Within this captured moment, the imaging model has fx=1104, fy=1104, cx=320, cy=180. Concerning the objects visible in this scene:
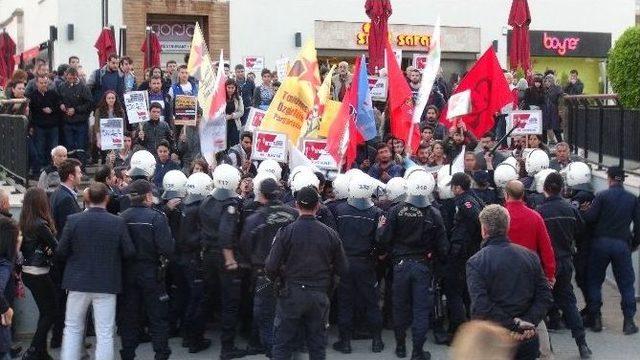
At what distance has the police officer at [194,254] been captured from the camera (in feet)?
37.6

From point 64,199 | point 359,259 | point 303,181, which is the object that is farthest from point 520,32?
point 64,199

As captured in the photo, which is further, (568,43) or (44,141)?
(568,43)

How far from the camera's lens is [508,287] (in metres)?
8.10

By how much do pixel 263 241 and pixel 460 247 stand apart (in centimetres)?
219

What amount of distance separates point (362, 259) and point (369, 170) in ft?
8.86

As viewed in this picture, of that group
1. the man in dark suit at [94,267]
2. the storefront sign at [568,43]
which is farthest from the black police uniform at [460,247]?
the storefront sign at [568,43]

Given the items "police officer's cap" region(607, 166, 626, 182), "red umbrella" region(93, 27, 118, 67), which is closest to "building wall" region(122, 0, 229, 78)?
"red umbrella" region(93, 27, 118, 67)

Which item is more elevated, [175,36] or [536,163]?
[175,36]

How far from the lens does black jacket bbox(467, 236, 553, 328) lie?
8.09 meters

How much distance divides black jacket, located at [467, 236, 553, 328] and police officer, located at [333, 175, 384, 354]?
3212 mm

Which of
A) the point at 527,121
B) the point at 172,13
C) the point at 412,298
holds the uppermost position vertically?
the point at 172,13

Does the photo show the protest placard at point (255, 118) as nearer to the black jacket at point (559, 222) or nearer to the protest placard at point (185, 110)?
the protest placard at point (185, 110)

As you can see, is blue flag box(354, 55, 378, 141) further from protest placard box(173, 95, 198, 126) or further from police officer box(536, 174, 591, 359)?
police officer box(536, 174, 591, 359)

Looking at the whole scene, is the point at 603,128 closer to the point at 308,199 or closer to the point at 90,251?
the point at 308,199
